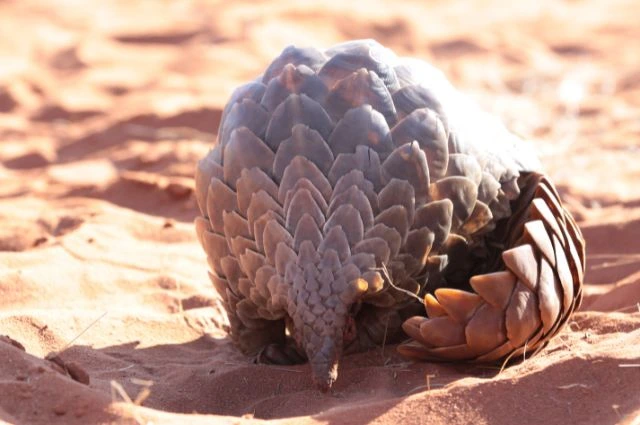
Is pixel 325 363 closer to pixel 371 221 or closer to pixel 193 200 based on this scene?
pixel 371 221

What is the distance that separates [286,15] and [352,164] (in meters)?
9.41

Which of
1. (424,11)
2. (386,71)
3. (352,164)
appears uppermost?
(386,71)

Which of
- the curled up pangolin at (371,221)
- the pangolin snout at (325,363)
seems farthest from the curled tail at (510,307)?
the pangolin snout at (325,363)

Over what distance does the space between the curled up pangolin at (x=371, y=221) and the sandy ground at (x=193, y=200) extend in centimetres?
17

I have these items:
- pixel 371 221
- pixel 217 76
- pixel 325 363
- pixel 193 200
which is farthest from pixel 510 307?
pixel 217 76

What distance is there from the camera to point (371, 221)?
11.7 feet

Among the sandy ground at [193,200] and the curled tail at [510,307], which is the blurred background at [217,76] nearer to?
the sandy ground at [193,200]

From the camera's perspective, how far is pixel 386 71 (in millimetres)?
3885

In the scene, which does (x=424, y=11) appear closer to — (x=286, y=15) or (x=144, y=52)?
(x=286, y=15)

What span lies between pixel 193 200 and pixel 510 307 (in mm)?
3519

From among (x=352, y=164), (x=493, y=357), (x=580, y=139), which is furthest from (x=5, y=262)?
(x=580, y=139)

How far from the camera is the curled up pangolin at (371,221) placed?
11.6ft

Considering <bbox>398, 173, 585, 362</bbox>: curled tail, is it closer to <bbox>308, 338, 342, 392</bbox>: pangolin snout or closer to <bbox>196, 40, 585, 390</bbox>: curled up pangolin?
<bbox>196, 40, 585, 390</bbox>: curled up pangolin

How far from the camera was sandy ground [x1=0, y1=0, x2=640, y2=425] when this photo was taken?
3346mm
